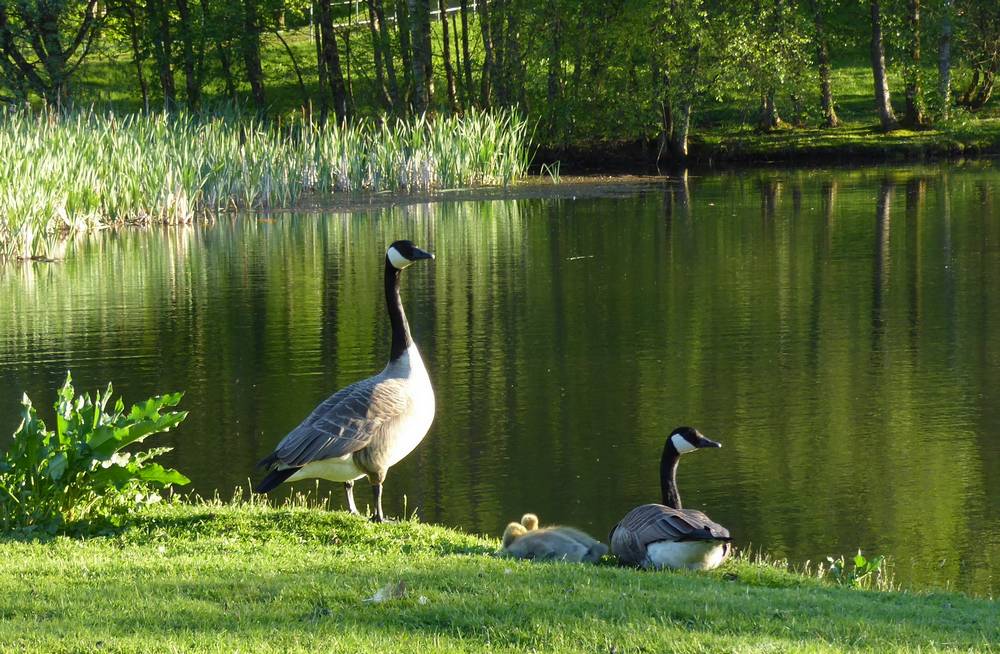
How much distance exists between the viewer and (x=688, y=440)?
991 centimetres

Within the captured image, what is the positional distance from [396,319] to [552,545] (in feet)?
9.64

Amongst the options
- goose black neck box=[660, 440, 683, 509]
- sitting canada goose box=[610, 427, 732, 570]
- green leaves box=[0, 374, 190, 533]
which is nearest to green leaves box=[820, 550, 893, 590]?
sitting canada goose box=[610, 427, 732, 570]

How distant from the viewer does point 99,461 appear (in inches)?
373

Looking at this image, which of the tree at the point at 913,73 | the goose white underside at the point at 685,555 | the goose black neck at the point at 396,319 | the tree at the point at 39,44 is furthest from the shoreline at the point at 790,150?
the goose white underside at the point at 685,555

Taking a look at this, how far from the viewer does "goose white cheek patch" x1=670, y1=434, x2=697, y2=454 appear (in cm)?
991

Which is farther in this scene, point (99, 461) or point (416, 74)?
point (416, 74)

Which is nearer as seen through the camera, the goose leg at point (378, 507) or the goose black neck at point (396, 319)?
the goose leg at point (378, 507)

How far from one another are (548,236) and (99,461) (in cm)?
2172

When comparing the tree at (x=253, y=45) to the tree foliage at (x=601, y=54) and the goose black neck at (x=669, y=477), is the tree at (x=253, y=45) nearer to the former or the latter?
the tree foliage at (x=601, y=54)

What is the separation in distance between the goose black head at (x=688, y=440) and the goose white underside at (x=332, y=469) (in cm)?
243

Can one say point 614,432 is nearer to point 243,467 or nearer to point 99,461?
point 243,467

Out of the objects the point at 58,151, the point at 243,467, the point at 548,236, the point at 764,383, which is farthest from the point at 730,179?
the point at 243,467

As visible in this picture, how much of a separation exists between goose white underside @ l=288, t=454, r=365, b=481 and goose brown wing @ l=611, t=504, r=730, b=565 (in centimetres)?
213

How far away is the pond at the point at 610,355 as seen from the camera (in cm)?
1167
